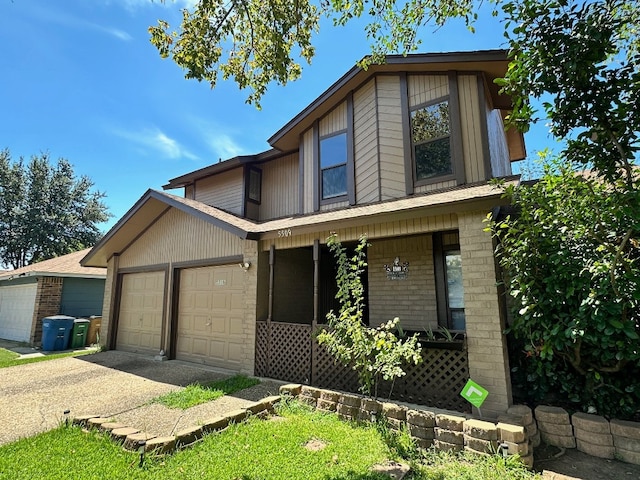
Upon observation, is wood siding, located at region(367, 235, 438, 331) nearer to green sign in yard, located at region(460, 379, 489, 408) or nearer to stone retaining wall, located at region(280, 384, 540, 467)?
stone retaining wall, located at region(280, 384, 540, 467)

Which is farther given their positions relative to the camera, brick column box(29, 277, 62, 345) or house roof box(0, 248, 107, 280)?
house roof box(0, 248, 107, 280)

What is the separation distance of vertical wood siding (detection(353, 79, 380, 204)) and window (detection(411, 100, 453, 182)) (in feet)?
3.20

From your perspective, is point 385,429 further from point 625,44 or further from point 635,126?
point 625,44

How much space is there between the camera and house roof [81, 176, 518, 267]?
551 cm

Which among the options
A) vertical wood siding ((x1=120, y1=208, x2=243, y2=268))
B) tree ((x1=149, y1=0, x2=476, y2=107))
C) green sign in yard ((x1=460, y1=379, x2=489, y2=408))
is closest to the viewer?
green sign in yard ((x1=460, y1=379, x2=489, y2=408))

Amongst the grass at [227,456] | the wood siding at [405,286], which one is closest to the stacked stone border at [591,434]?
the grass at [227,456]

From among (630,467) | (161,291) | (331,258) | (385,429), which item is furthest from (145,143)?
(630,467)

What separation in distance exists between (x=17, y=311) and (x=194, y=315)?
10910mm

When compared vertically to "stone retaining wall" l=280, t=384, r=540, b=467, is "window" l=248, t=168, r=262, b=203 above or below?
above

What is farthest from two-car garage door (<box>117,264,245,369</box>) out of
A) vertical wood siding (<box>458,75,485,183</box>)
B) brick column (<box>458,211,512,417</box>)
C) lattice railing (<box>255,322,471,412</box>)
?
vertical wood siding (<box>458,75,485,183</box>)

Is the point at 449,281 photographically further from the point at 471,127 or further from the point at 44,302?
the point at 44,302

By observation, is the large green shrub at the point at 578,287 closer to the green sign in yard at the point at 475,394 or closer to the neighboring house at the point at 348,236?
the neighboring house at the point at 348,236

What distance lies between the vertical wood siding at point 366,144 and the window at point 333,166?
0.42 m

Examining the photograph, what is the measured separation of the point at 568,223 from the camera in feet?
14.2
